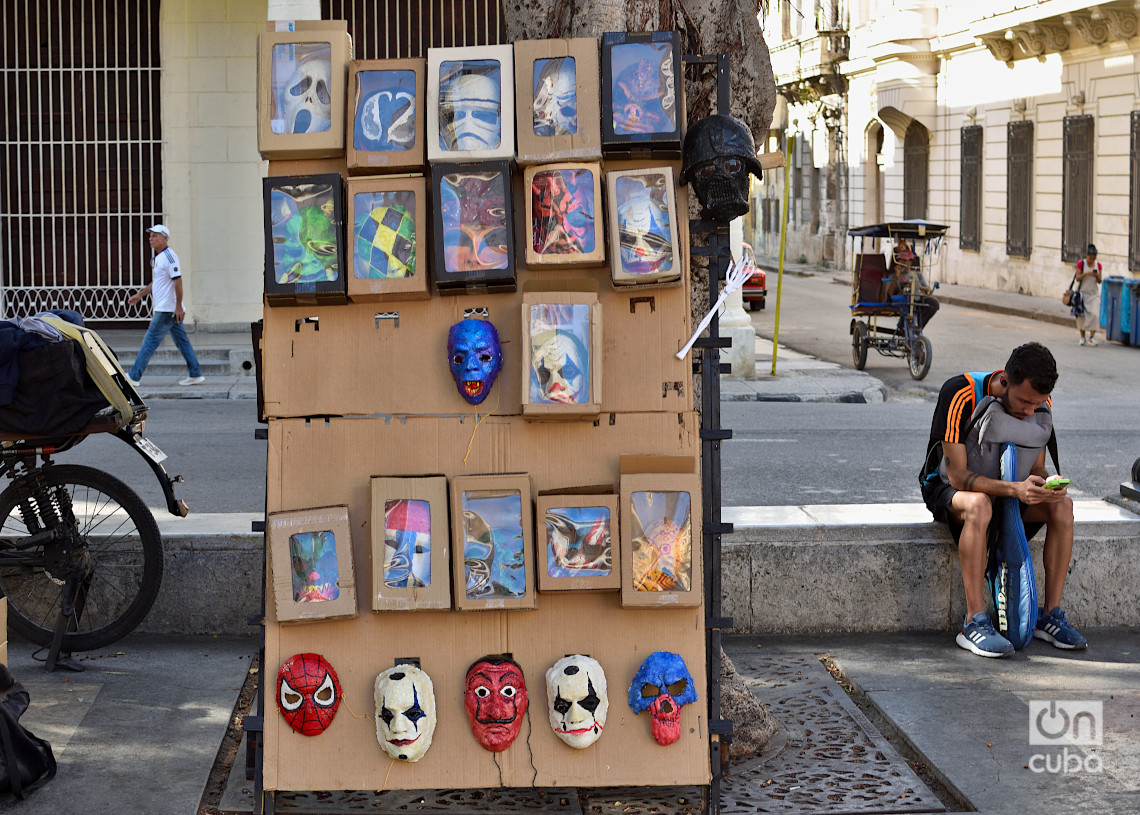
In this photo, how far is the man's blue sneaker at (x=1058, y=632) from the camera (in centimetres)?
565

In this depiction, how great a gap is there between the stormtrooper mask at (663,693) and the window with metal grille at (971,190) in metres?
28.5

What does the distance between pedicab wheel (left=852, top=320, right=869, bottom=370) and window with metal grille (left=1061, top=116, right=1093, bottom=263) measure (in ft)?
33.6

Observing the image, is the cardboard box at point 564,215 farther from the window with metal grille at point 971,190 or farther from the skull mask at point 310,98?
the window with metal grille at point 971,190

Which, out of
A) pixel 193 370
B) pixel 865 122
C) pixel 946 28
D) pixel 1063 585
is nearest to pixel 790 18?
pixel 865 122

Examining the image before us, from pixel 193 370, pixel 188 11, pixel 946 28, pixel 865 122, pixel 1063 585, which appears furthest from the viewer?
pixel 865 122

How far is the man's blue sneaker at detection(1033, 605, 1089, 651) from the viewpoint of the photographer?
5.65m

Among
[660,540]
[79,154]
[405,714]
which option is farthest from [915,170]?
[405,714]

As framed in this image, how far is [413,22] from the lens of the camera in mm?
16938

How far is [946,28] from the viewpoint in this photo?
31797mm

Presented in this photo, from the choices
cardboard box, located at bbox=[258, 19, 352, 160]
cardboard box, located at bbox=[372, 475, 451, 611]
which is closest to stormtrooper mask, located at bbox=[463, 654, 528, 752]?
cardboard box, located at bbox=[372, 475, 451, 611]

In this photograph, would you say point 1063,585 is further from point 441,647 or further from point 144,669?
point 144,669

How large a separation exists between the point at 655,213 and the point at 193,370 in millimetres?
11432

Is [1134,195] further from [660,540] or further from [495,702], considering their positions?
[495,702]

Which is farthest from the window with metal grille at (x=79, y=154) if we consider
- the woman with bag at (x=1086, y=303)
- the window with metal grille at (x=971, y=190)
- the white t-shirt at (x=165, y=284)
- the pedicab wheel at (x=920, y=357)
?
the window with metal grille at (x=971, y=190)
